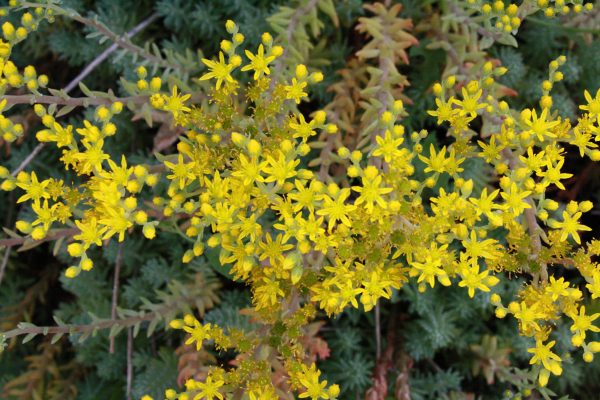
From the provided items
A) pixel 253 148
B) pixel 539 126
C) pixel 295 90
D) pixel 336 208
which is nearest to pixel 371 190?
pixel 336 208

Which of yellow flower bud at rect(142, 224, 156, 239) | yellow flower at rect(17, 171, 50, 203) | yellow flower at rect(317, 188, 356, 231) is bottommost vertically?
yellow flower at rect(17, 171, 50, 203)

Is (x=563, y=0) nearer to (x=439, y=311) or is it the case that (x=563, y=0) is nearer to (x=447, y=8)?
(x=447, y=8)

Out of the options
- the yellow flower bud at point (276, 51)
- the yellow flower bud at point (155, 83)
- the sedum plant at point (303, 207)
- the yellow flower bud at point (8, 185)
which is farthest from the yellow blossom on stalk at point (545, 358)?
the yellow flower bud at point (8, 185)

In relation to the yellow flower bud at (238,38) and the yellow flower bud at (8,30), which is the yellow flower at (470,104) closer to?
the yellow flower bud at (238,38)

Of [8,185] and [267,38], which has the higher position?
[267,38]

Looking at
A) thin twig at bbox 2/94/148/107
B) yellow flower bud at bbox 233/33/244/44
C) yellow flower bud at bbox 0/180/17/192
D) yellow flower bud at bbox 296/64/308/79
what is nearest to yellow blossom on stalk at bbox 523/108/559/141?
yellow flower bud at bbox 296/64/308/79

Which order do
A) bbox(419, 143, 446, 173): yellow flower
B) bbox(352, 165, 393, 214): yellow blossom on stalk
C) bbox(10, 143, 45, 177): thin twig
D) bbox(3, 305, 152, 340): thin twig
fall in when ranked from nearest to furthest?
bbox(352, 165, 393, 214): yellow blossom on stalk
bbox(3, 305, 152, 340): thin twig
bbox(419, 143, 446, 173): yellow flower
bbox(10, 143, 45, 177): thin twig

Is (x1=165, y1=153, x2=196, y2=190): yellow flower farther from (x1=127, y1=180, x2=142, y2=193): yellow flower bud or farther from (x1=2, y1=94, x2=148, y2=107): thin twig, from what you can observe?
(x1=2, y1=94, x2=148, y2=107): thin twig

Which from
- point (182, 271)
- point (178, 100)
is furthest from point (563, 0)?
point (182, 271)

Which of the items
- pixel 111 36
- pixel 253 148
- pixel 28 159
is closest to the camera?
pixel 253 148

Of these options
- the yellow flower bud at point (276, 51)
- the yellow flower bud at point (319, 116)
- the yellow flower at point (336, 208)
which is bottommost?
the yellow flower at point (336, 208)

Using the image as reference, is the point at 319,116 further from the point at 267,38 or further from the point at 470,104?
the point at 470,104
